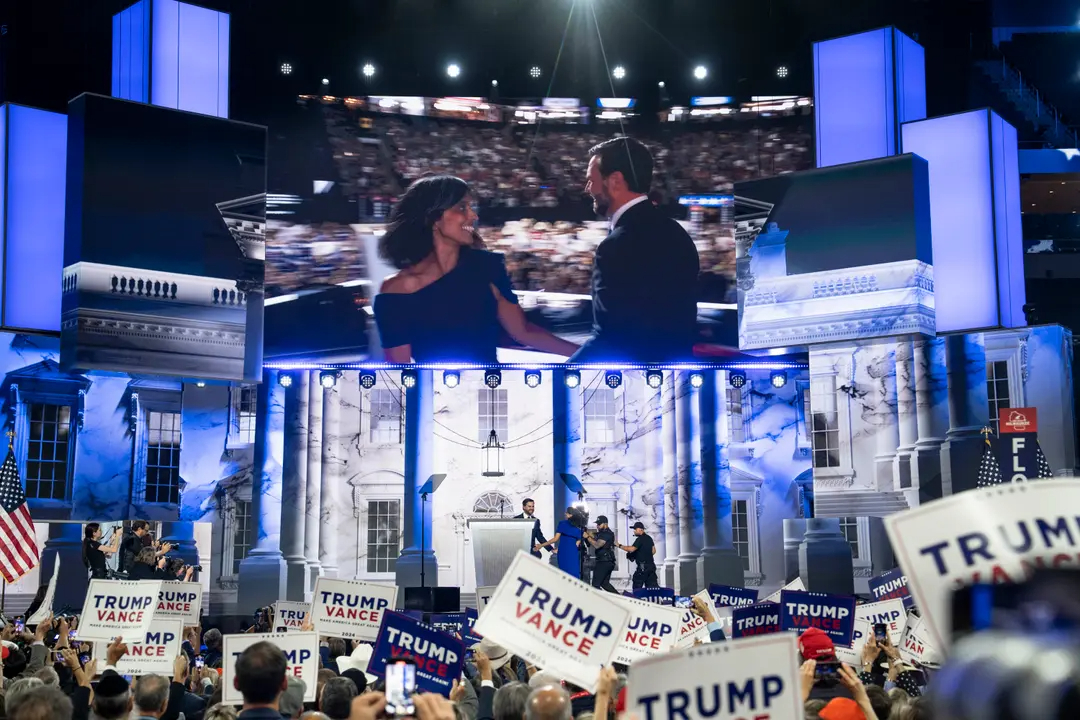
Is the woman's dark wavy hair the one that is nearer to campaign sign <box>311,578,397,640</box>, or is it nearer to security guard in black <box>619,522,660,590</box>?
security guard in black <box>619,522,660,590</box>

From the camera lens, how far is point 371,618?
414 inches

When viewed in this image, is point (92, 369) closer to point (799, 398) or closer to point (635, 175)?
point (635, 175)

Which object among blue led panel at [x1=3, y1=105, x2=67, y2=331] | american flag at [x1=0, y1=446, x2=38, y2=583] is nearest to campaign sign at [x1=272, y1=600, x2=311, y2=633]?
american flag at [x1=0, y1=446, x2=38, y2=583]

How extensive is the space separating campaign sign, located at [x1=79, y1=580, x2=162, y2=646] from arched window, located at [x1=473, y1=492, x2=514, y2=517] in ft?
70.1

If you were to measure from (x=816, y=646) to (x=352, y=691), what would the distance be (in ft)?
9.32

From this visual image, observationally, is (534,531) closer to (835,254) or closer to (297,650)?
(835,254)

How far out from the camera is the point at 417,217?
23906 mm

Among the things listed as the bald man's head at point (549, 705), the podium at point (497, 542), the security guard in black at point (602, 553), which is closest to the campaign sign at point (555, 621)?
the bald man's head at point (549, 705)

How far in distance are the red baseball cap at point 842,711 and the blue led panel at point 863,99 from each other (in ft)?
62.1

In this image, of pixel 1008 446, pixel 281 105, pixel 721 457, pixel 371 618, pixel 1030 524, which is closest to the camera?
pixel 1030 524

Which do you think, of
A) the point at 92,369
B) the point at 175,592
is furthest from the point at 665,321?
the point at 175,592

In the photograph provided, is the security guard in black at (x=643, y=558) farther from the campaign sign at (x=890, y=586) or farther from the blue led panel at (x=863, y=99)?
the blue led panel at (x=863, y=99)

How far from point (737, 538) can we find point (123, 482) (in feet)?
48.2

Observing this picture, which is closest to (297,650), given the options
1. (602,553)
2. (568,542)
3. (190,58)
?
(568,542)
